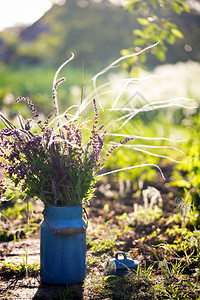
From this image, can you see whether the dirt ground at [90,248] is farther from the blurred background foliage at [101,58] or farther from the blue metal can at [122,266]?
the blurred background foliage at [101,58]

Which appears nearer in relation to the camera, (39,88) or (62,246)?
(62,246)

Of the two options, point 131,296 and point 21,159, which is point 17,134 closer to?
point 21,159

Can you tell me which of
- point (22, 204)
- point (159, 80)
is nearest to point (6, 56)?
point (159, 80)

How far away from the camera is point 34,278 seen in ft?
7.56

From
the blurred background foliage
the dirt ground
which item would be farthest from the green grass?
the dirt ground

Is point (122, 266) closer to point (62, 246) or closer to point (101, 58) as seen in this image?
point (62, 246)

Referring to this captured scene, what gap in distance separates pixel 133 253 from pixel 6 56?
2712 centimetres

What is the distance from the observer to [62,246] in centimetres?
212

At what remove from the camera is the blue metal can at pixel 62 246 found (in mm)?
2117

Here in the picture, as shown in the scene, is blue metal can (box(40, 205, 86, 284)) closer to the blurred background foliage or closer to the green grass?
the blurred background foliage

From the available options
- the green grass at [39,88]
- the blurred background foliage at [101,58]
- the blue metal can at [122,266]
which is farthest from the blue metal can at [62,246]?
the green grass at [39,88]

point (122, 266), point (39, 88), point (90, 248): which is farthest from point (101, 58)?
point (122, 266)

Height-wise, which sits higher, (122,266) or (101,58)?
(101,58)

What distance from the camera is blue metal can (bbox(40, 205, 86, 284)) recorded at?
212cm
